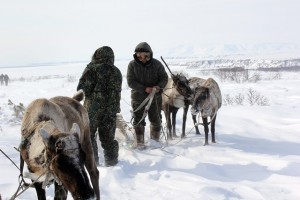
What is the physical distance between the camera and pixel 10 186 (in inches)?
188

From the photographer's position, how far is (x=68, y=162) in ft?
9.13

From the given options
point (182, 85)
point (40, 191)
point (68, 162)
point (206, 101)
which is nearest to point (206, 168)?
point (206, 101)

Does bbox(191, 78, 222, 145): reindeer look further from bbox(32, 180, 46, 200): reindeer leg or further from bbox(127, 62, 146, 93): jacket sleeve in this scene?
bbox(32, 180, 46, 200): reindeer leg

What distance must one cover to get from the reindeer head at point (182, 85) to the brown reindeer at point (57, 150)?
12.3 ft

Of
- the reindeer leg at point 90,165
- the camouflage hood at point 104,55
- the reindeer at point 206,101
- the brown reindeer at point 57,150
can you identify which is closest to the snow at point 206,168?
the reindeer leg at point 90,165

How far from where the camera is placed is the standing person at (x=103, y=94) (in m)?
5.78

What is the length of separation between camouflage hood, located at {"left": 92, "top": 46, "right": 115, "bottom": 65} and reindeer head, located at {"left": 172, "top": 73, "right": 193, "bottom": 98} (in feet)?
7.91

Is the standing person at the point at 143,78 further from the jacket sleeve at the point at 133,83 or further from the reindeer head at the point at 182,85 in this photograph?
the reindeer head at the point at 182,85

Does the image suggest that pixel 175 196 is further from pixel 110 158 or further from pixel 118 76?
pixel 118 76

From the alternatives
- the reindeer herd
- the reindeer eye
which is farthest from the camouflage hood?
the reindeer eye

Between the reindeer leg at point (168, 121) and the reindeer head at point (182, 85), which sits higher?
the reindeer head at point (182, 85)

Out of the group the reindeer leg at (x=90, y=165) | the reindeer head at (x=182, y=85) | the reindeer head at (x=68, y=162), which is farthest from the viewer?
the reindeer head at (x=182, y=85)

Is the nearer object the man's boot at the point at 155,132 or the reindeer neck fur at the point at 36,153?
the reindeer neck fur at the point at 36,153

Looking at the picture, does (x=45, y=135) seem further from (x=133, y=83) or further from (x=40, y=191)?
(x=133, y=83)
